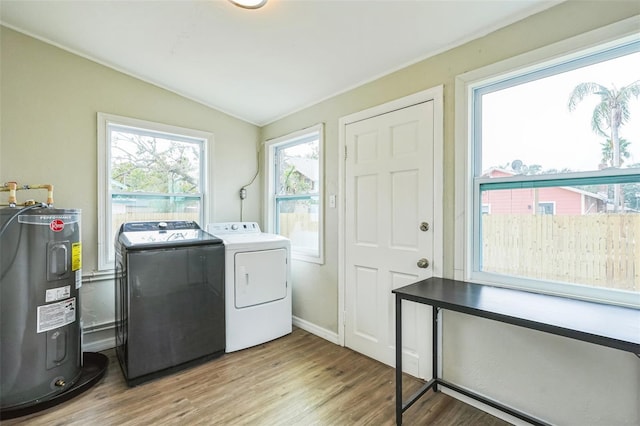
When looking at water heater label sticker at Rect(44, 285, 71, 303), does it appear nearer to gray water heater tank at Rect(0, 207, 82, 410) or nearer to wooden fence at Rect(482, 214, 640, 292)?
gray water heater tank at Rect(0, 207, 82, 410)

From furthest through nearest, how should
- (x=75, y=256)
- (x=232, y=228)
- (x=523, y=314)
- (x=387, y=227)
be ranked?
(x=232, y=228) < (x=387, y=227) < (x=75, y=256) < (x=523, y=314)

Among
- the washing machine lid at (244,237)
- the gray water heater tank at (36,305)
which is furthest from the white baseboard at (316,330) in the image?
the gray water heater tank at (36,305)

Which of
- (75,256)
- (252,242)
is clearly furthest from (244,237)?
(75,256)

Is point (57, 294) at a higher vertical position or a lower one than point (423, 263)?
lower

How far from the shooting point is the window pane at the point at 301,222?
10.2ft

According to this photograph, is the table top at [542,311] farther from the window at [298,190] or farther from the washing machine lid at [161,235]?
the washing machine lid at [161,235]

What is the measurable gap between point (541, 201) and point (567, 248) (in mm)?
286

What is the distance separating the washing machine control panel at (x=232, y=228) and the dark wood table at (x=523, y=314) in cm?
199

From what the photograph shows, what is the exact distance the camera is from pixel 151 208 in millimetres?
3006

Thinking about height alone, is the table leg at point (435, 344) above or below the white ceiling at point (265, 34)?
below

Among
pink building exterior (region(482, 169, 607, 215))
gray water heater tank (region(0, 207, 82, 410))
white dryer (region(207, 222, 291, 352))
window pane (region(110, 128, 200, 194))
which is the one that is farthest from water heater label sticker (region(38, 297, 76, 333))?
pink building exterior (region(482, 169, 607, 215))

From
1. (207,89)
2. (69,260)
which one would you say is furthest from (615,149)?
(69,260)

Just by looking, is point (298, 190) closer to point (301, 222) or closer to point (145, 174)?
point (301, 222)

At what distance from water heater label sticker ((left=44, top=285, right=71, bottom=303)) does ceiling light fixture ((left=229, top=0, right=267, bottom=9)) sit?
2.13 meters
